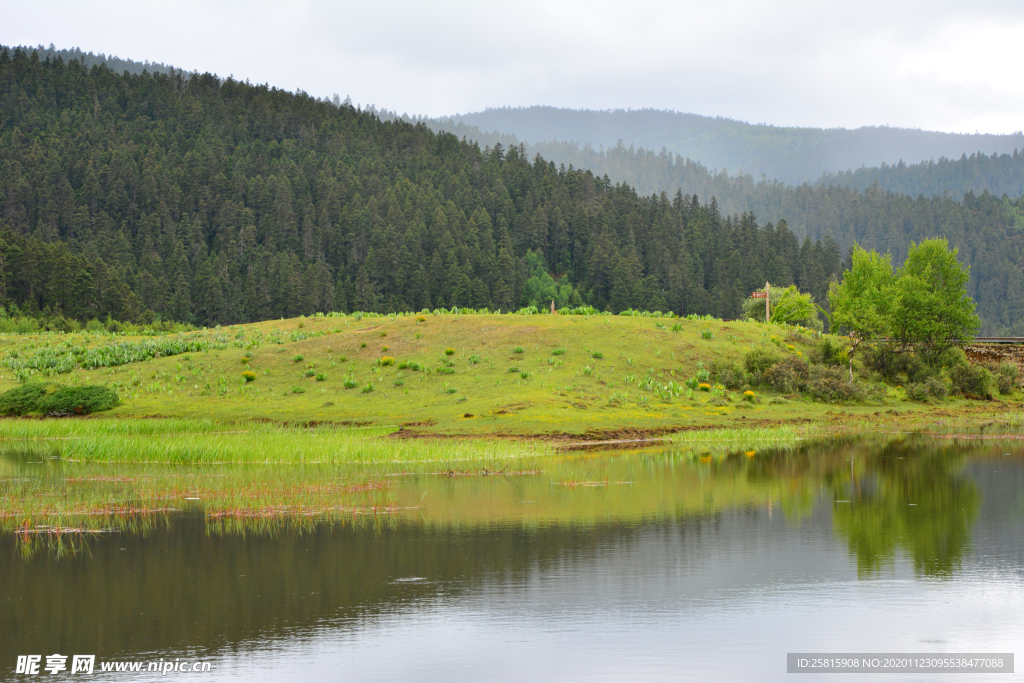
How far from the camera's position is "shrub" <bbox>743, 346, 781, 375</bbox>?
69125mm

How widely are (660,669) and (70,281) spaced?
147m

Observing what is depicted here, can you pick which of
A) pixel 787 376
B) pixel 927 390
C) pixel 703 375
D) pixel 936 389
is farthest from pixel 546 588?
pixel 936 389

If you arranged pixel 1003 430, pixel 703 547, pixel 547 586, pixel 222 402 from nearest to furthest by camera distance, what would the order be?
pixel 547 586, pixel 703 547, pixel 1003 430, pixel 222 402

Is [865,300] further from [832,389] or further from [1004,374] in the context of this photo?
[1004,374]

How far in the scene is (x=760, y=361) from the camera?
227 feet

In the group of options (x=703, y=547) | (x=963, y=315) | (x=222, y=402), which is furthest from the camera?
(x=963, y=315)

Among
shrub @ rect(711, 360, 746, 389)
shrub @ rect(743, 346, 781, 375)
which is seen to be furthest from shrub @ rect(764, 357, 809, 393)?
shrub @ rect(711, 360, 746, 389)

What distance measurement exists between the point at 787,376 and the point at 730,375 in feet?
12.8

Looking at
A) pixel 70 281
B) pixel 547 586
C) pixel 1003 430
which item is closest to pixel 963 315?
pixel 1003 430

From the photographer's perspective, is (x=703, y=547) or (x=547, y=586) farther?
(x=703, y=547)

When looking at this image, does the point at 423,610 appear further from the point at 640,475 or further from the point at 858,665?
the point at 640,475

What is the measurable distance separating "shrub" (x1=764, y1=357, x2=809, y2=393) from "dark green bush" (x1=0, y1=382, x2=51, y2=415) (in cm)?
4819

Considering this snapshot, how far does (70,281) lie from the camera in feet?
470

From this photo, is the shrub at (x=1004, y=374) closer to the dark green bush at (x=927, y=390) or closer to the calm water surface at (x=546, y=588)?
the dark green bush at (x=927, y=390)
